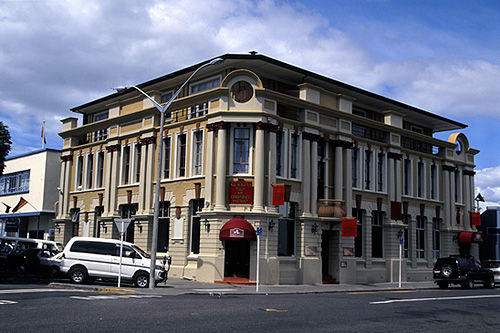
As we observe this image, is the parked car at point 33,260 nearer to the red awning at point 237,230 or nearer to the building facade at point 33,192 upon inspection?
the red awning at point 237,230

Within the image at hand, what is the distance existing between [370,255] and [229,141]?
41.8ft

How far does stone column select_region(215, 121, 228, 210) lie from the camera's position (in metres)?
29.7

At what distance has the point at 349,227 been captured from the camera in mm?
33094

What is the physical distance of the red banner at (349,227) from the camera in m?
32.8

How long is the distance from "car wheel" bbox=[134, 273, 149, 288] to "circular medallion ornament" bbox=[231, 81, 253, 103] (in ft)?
37.1

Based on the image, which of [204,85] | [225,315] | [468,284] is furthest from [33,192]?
[225,315]

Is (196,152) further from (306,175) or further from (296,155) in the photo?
(306,175)

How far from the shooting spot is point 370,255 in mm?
35969

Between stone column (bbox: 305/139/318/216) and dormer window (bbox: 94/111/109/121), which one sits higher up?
dormer window (bbox: 94/111/109/121)

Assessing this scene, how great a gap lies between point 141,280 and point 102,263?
184cm

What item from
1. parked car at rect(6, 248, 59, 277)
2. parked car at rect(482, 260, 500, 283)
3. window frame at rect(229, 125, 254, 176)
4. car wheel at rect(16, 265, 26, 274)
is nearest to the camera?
parked car at rect(6, 248, 59, 277)

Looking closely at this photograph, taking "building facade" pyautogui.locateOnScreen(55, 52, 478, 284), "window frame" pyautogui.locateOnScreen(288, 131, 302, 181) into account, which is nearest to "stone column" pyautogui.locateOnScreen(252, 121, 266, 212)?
"building facade" pyautogui.locateOnScreen(55, 52, 478, 284)

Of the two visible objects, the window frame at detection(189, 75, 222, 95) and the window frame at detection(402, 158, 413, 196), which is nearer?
the window frame at detection(189, 75, 222, 95)

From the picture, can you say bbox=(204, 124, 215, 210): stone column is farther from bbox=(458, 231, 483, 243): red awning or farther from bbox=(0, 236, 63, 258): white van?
bbox=(458, 231, 483, 243): red awning
